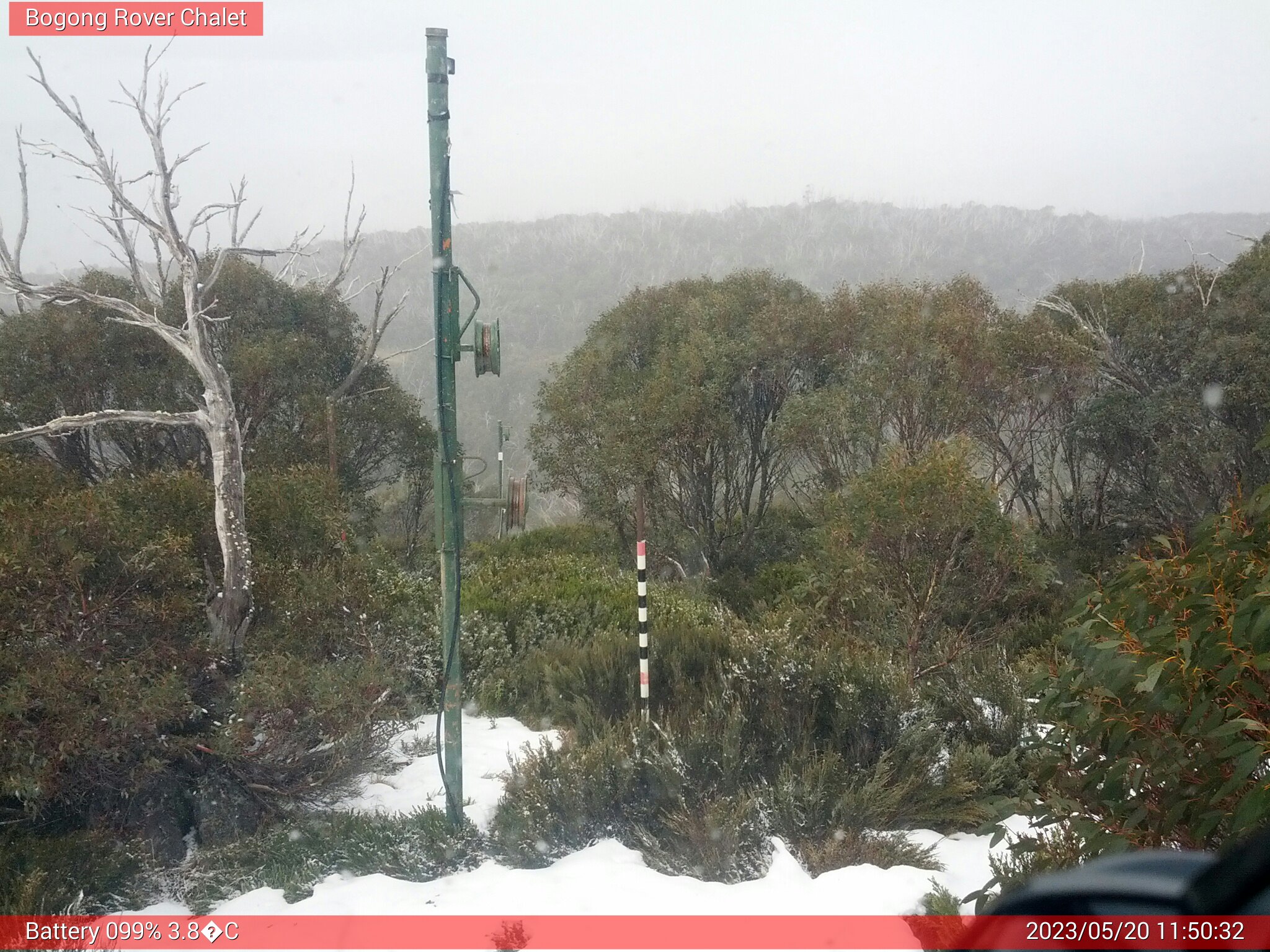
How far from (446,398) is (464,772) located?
250 centimetres

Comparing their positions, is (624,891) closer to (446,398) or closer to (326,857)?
(326,857)

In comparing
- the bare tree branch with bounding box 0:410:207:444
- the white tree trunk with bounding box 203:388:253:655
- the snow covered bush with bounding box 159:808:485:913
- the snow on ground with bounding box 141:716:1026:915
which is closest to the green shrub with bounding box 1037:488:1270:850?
the snow on ground with bounding box 141:716:1026:915

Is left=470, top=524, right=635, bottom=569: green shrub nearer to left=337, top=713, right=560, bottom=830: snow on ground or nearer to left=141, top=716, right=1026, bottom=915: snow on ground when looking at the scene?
left=337, top=713, right=560, bottom=830: snow on ground

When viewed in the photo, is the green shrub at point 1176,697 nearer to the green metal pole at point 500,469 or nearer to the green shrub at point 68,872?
the green shrub at point 68,872

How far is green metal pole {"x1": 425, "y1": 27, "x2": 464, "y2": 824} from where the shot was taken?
195 inches

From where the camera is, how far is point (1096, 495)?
1680cm

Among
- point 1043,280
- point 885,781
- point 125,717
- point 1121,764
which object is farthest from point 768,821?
point 1043,280

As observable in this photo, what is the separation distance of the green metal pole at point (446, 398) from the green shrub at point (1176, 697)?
3059 millimetres

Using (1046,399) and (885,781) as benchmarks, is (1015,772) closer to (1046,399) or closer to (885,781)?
(885,781)

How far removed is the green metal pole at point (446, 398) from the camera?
496 centimetres

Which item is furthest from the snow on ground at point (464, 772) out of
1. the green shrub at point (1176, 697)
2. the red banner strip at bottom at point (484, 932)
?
the green shrub at point (1176, 697)

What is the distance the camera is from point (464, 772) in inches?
239

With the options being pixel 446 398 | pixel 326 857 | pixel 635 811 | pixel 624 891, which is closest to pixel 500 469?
pixel 446 398

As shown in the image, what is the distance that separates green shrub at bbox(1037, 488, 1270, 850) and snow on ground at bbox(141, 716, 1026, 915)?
118cm
